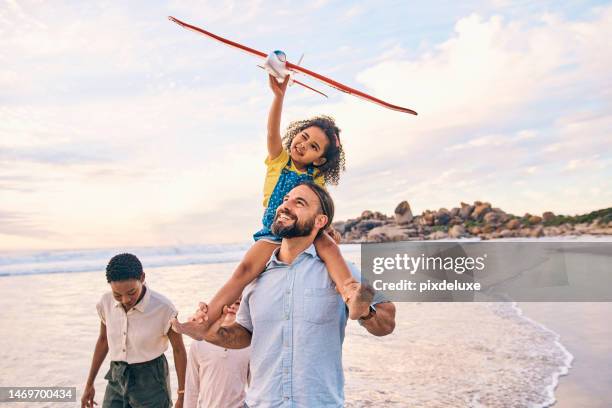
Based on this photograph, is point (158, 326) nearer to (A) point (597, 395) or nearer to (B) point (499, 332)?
(A) point (597, 395)

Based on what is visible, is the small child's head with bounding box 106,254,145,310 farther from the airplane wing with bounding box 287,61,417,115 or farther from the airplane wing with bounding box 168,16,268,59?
the airplane wing with bounding box 287,61,417,115

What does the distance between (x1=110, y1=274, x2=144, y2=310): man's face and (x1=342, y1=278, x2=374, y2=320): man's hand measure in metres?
2.55

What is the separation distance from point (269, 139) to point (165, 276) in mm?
17383

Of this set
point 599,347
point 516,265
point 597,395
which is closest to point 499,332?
point 599,347

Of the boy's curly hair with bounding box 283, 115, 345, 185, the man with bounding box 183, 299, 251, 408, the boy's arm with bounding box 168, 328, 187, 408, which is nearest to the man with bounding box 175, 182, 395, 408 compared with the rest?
the boy's curly hair with bounding box 283, 115, 345, 185

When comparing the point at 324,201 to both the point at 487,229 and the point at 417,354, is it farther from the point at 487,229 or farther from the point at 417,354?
the point at 487,229

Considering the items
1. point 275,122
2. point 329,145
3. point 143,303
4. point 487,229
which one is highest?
point 487,229

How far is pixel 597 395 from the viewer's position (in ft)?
22.8

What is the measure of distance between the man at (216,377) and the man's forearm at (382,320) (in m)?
1.78

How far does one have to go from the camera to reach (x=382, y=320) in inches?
91.4

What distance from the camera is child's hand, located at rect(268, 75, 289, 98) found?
3158mm

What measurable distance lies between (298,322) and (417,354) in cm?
702

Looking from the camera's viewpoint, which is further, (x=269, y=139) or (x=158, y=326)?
(x=158, y=326)

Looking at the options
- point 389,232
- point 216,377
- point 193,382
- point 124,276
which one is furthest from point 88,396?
point 389,232
